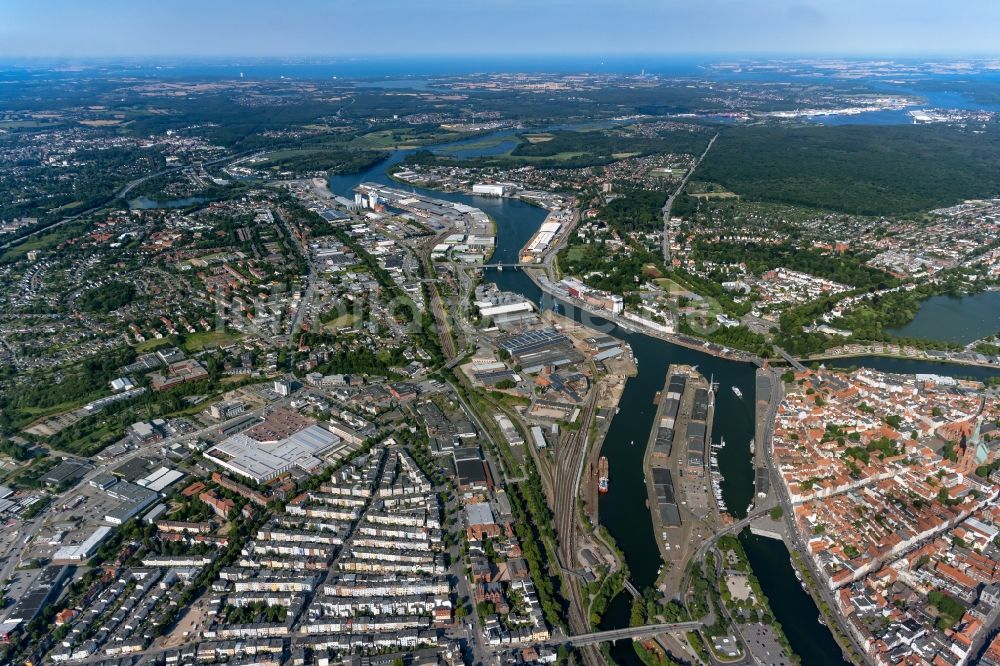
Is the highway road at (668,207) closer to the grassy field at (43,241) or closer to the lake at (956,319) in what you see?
the lake at (956,319)

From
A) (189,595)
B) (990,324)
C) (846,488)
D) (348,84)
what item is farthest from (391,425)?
(348,84)

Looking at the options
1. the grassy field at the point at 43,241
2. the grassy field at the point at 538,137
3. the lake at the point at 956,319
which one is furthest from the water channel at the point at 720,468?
the grassy field at the point at 538,137

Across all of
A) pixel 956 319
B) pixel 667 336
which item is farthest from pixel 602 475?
pixel 956 319

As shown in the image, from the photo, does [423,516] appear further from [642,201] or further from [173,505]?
[642,201]

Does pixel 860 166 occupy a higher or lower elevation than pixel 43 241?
higher

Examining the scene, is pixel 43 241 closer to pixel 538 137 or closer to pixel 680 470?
pixel 680 470

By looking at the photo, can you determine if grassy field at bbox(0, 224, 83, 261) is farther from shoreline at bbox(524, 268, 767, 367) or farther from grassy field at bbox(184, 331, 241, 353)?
shoreline at bbox(524, 268, 767, 367)

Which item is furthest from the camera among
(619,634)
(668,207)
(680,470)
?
(668,207)

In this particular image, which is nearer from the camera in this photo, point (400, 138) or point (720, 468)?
point (720, 468)
